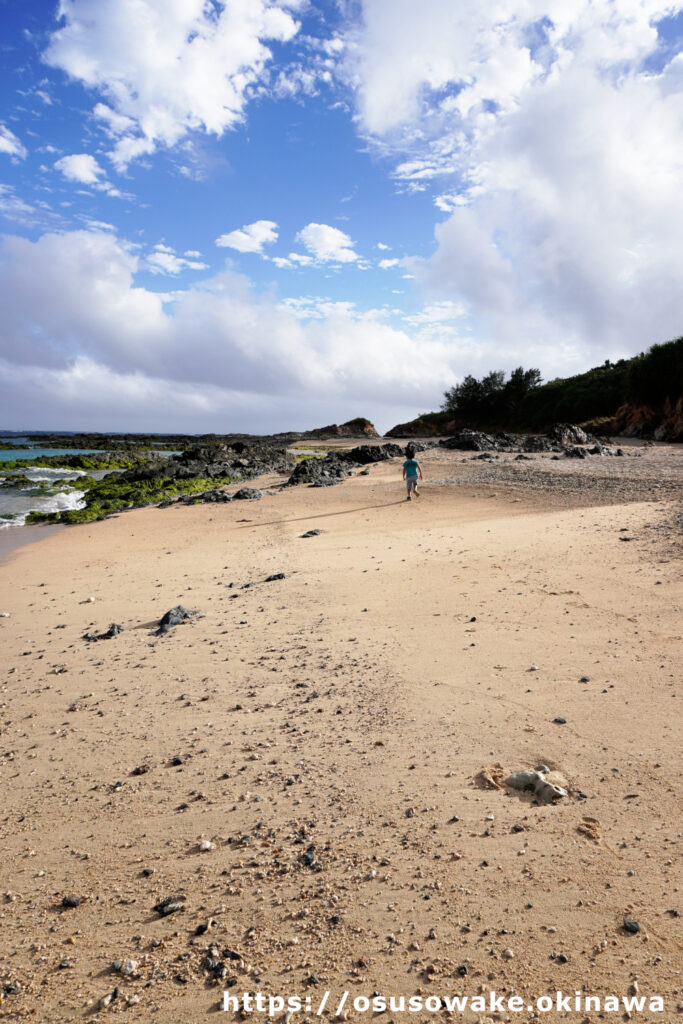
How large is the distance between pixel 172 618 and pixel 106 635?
3.13ft

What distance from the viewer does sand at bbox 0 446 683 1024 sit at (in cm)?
308

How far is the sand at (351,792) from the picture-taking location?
10.1 feet

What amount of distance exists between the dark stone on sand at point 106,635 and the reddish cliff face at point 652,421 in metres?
38.7

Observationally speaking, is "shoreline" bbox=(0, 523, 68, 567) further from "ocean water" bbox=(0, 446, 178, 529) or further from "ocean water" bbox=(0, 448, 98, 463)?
"ocean water" bbox=(0, 448, 98, 463)

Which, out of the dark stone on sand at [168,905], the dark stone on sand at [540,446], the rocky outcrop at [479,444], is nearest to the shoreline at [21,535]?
the dark stone on sand at [168,905]

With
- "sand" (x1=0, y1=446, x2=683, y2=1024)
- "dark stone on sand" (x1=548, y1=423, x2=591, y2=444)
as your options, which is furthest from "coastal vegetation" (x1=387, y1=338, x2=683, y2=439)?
"sand" (x1=0, y1=446, x2=683, y2=1024)

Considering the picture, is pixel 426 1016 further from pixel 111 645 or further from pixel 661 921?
pixel 111 645

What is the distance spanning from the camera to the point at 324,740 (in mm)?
5141

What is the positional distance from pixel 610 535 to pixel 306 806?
8.84 meters

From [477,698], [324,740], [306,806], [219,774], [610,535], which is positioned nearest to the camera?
[306,806]

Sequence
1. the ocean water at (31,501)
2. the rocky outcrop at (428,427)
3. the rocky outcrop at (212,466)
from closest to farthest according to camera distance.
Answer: the ocean water at (31,501), the rocky outcrop at (212,466), the rocky outcrop at (428,427)

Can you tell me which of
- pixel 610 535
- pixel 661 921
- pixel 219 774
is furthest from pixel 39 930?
pixel 610 535

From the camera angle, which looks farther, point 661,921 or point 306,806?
point 306,806

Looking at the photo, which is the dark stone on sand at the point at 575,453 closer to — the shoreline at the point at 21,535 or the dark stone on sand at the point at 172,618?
the dark stone on sand at the point at 172,618
